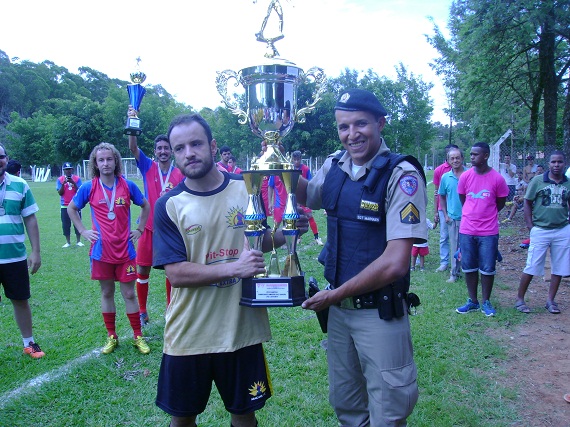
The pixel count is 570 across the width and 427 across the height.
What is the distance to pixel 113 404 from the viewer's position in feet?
12.3

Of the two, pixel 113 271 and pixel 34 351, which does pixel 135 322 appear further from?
pixel 34 351

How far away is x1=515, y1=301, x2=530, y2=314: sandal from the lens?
5.92 meters

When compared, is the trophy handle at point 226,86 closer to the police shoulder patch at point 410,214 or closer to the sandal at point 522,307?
the police shoulder patch at point 410,214

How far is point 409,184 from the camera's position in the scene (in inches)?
93.7

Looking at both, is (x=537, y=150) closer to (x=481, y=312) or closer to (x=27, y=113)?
(x=481, y=312)

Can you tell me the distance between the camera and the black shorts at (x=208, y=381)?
96.5 inches

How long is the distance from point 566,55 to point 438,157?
49.4m

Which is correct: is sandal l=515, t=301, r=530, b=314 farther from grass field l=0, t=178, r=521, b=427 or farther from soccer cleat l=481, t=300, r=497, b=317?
soccer cleat l=481, t=300, r=497, b=317

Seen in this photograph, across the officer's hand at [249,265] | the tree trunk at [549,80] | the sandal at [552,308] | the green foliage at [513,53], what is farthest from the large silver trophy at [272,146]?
the tree trunk at [549,80]

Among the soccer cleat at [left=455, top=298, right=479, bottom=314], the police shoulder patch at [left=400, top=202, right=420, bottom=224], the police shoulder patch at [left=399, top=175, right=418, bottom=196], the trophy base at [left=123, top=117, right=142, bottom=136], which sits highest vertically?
the trophy base at [left=123, top=117, right=142, bottom=136]

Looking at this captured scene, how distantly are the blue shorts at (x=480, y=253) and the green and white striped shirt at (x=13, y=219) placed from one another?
17.5 feet

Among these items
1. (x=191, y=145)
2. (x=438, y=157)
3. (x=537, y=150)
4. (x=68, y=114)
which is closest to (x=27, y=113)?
(x=68, y=114)

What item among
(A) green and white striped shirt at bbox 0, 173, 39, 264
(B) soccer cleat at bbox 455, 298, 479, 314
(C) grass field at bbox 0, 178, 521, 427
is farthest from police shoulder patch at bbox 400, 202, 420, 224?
(B) soccer cleat at bbox 455, 298, 479, 314

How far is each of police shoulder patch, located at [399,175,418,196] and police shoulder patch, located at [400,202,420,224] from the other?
0.25ft
